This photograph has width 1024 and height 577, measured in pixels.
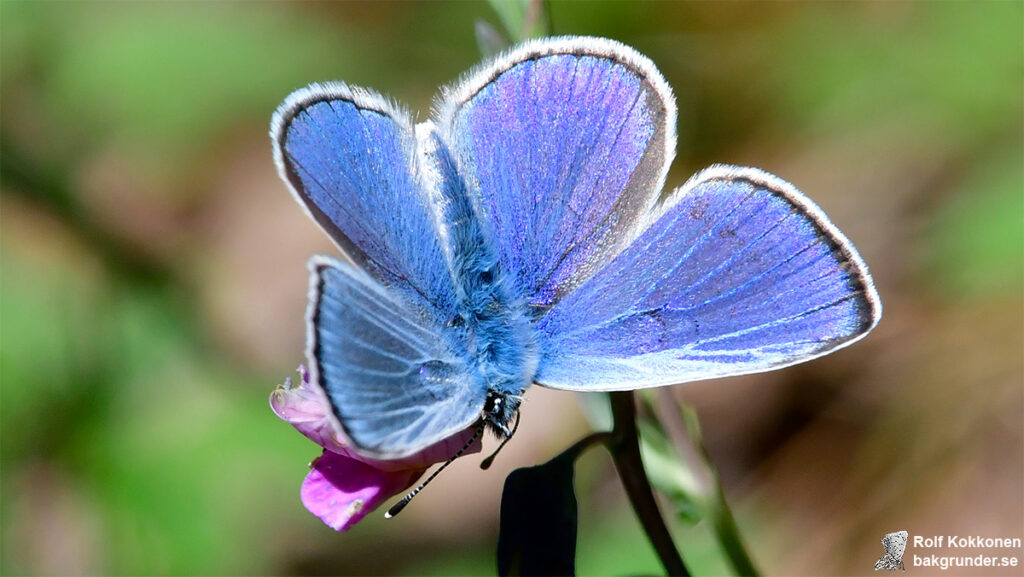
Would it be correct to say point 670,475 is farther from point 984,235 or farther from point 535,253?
point 984,235

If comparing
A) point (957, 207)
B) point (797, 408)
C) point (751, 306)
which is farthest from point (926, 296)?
point (751, 306)

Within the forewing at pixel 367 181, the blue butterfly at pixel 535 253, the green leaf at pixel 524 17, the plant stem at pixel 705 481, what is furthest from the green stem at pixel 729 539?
the green leaf at pixel 524 17

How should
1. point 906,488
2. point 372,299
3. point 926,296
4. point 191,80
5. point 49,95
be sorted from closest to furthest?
point 372,299
point 906,488
point 926,296
point 49,95
point 191,80

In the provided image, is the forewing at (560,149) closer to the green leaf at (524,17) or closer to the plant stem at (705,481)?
the green leaf at (524,17)

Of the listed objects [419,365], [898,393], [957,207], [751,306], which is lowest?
[419,365]

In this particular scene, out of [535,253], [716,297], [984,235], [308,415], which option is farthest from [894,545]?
[308,415]

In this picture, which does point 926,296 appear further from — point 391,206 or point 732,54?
point 391,206

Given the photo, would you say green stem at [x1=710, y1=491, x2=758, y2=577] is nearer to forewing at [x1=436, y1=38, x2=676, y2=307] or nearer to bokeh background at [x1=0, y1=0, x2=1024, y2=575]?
forewing at [x1=436, y1=38, x2=676, y2=307]
